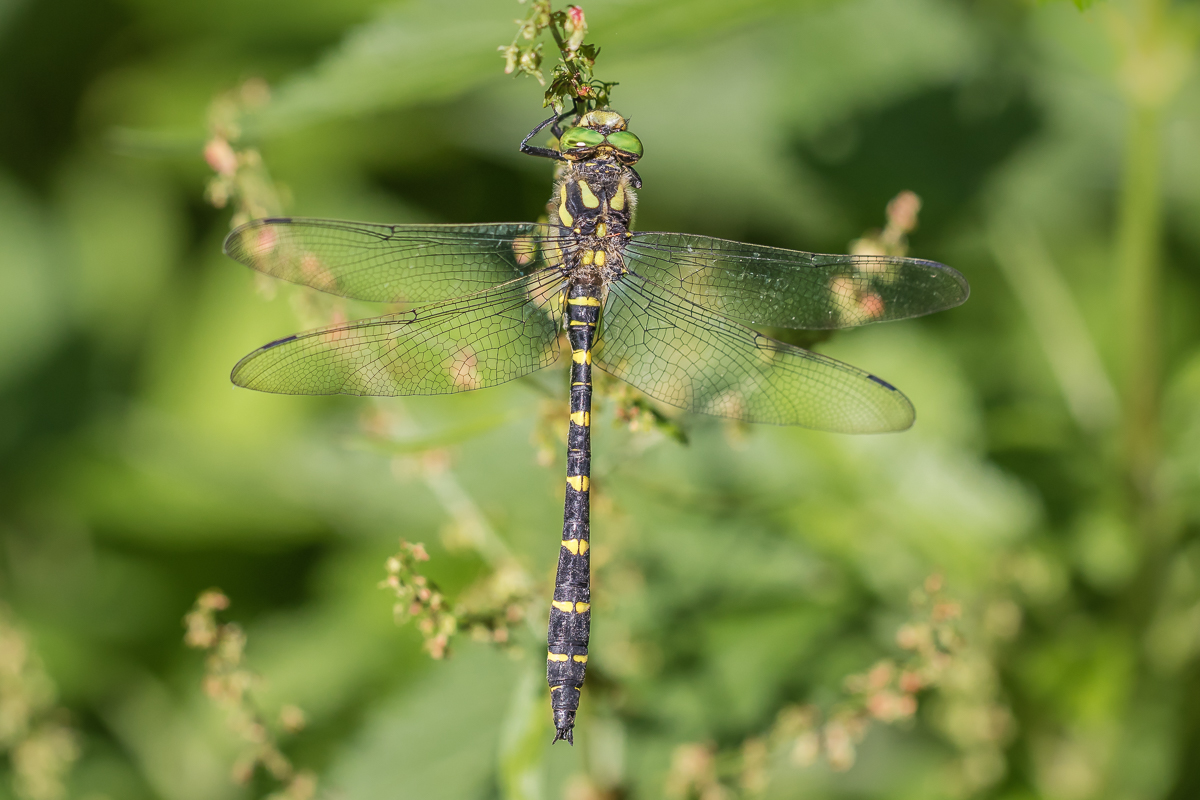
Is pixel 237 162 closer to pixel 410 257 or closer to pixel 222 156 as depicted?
pixel 222 156

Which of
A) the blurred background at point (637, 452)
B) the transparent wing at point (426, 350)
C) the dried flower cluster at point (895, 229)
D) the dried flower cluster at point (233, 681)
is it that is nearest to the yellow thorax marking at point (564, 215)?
the transparent wing at point (426, 350)

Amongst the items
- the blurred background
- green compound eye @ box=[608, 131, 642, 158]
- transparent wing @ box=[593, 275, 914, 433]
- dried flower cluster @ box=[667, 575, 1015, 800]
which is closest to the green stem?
the blurred background

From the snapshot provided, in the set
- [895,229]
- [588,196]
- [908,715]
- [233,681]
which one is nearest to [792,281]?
[895,229]

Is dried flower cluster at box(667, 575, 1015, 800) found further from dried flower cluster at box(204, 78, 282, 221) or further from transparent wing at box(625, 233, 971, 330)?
dried flower cluster at box(204, 78, 282, 221)

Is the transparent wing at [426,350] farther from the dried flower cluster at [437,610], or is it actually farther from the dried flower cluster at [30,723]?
the dried flower cluster at [30,723]

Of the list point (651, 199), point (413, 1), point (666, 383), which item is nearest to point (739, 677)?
point (666, 383)

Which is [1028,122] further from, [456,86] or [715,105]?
[456,86]

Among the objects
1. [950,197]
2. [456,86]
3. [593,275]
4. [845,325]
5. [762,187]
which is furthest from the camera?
[762,187]
